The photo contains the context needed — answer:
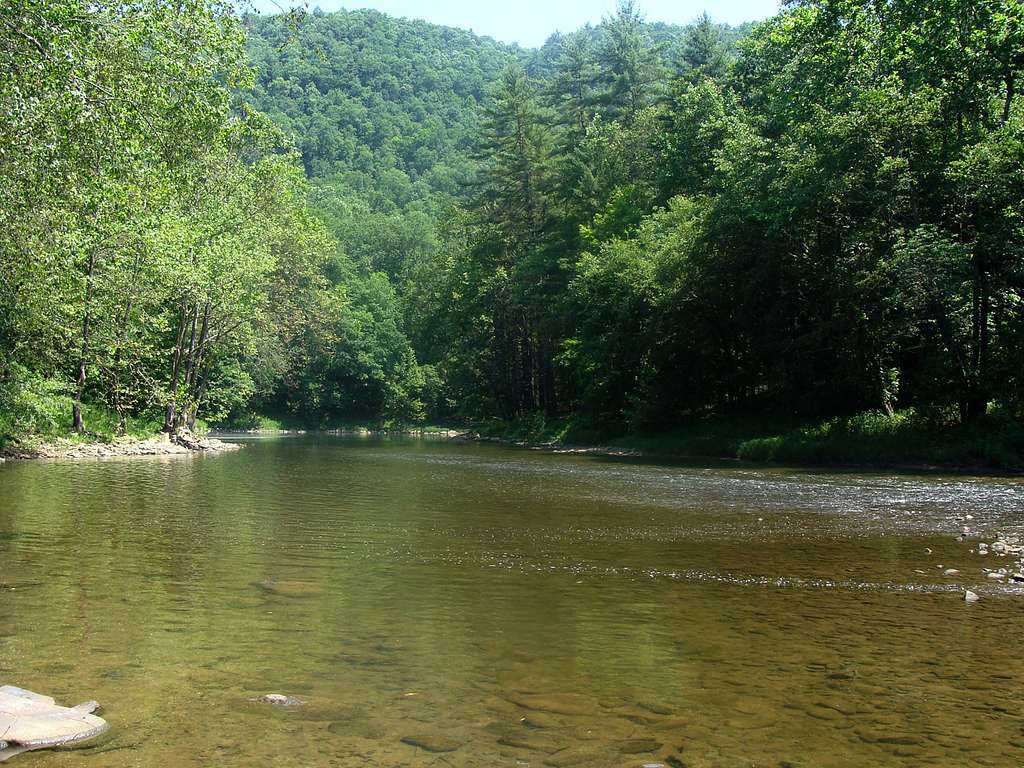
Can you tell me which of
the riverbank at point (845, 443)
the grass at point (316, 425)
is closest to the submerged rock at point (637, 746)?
the riverbank at point (845, 443)

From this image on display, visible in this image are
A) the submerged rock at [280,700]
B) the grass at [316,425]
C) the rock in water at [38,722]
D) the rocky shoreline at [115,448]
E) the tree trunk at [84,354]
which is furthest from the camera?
the grass at [316,425]

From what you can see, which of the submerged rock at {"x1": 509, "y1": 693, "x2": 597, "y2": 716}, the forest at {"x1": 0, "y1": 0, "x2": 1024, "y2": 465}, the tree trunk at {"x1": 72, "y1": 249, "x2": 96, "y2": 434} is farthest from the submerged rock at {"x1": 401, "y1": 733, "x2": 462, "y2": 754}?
the tree trunk at {"x1": 72, "y1": 249, "x2": 96, "y2": 434}

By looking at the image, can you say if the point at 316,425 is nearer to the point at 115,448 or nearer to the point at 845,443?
the point at 115,448

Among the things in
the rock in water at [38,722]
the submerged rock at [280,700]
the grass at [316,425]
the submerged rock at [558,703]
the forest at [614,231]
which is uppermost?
the forest at [614,231]

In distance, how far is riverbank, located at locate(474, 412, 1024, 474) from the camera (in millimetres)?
24656

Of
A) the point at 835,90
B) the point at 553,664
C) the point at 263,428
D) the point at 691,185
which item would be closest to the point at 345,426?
the point at 263,428

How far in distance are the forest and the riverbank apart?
0.24 meters

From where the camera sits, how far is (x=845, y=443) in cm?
2873

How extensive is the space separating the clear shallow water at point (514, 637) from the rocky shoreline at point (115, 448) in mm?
14376

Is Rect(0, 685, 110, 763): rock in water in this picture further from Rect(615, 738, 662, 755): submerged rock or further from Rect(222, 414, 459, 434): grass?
Rect(222, 414, 459, 434): grass

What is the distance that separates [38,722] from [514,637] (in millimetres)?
3282

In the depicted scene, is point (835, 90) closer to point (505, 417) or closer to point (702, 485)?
point (702, 485)

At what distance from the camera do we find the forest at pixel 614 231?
15430mm

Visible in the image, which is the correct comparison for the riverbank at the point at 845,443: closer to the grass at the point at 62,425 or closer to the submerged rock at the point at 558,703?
the grass at the point at 62,425
